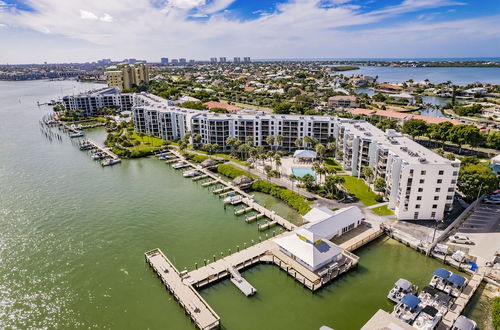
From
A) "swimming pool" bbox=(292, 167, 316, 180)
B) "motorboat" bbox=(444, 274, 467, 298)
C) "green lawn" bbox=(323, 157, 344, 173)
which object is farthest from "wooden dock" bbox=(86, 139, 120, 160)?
"motorboat" bbox=(444, 274, 467, 298)

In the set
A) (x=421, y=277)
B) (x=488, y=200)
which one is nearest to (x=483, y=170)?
(x=488, y=200)

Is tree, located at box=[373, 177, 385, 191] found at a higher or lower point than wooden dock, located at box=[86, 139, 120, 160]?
higher

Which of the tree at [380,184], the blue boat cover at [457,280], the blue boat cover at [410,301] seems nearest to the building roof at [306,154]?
the tree at [380,184]

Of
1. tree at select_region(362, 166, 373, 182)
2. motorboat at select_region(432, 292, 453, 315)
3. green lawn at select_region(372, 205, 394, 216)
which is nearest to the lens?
motorboat at select_region(432, 292, 453, 315)

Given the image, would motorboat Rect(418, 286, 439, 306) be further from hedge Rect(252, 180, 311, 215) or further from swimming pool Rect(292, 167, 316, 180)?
swimming pool Rect(292, 167, 316, 180)

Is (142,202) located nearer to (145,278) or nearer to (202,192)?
(202,192)

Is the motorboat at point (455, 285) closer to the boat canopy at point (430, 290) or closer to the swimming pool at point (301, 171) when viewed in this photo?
the boat canopy at point (430, 290)
